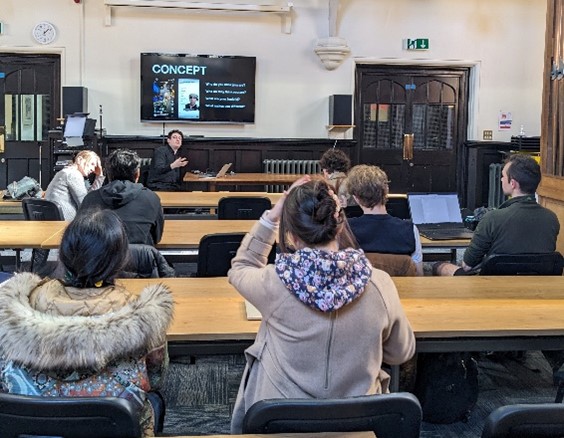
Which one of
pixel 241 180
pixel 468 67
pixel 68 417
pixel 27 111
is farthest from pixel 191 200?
pixel 468 67

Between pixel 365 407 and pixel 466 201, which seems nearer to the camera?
pixel 365 407

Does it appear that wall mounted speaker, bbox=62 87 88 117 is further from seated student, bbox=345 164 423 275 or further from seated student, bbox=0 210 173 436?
seated student, bbox=0 210 173 436

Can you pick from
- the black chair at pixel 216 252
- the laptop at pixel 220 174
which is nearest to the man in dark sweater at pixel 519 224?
the black chair at pixel 216 252

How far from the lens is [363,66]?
10.3 meters

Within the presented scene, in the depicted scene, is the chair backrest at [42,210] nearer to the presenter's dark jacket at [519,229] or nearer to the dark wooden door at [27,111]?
the presenter's dark jacket at [519,229]

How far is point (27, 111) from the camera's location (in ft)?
31.8

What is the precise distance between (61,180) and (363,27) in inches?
221

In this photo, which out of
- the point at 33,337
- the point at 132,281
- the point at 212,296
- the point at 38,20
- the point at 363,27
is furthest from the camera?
the point at 363,27

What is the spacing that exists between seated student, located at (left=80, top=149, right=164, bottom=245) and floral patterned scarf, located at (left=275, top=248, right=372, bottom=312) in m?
2.38

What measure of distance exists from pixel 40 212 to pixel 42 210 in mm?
32

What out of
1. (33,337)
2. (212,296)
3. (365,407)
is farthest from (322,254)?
(212,296)

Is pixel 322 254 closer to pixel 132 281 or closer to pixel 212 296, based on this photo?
pixel 212 296

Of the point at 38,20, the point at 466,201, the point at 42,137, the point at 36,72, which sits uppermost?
the point at 38,20

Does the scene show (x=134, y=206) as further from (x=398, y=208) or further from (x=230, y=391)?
(x=398, y=208)
